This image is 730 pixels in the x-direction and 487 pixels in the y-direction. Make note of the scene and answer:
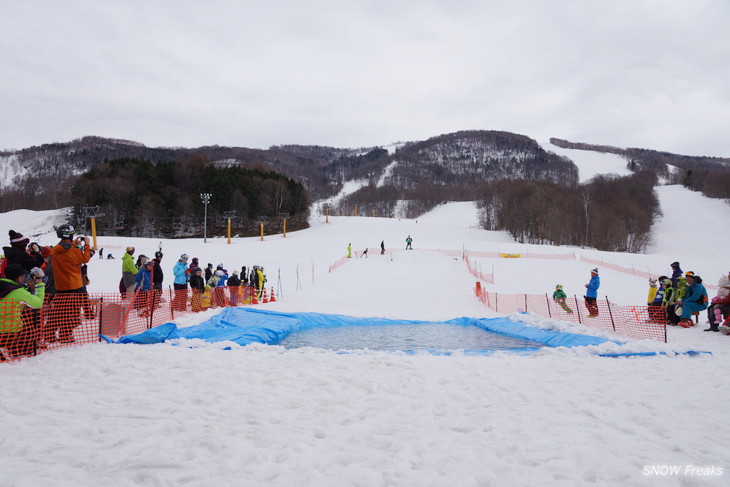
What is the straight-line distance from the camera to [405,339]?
32.7 feet

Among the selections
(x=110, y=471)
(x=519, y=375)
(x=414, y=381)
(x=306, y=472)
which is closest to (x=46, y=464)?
(x=110, y=471)

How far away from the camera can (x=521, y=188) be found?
7056cm

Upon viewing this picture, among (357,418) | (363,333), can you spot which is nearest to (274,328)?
(363,333)

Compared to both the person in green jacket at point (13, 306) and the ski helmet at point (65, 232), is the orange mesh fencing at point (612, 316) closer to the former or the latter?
the person in green jacket at point (13, 306)

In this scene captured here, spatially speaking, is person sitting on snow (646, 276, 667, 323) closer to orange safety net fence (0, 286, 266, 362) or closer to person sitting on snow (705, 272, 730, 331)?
person sitting on snow (705, 272, 730, 331)

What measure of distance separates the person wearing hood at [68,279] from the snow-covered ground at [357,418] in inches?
47.8

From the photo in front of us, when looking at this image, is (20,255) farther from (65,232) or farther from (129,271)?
(129,271)

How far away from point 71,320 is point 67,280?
32.0 inches

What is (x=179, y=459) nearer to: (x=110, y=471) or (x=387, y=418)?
(x=110, y=471)

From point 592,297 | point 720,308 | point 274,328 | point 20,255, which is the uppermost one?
point 20,255

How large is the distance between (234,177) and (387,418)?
7891 centimetres

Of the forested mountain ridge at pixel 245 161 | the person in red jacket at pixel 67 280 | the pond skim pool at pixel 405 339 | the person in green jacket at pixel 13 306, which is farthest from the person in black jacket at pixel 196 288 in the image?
the forested mountain ridge at pixel 245 161

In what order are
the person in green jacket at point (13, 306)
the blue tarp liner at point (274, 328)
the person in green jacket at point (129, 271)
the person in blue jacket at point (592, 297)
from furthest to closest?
the person in blue jacket at point (592, 297) → the person in green jacket at point (129, 271) → the blue tarp liner at point (274, 328) → the person in green jacket at point (13, 306)

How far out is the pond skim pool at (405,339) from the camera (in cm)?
902
